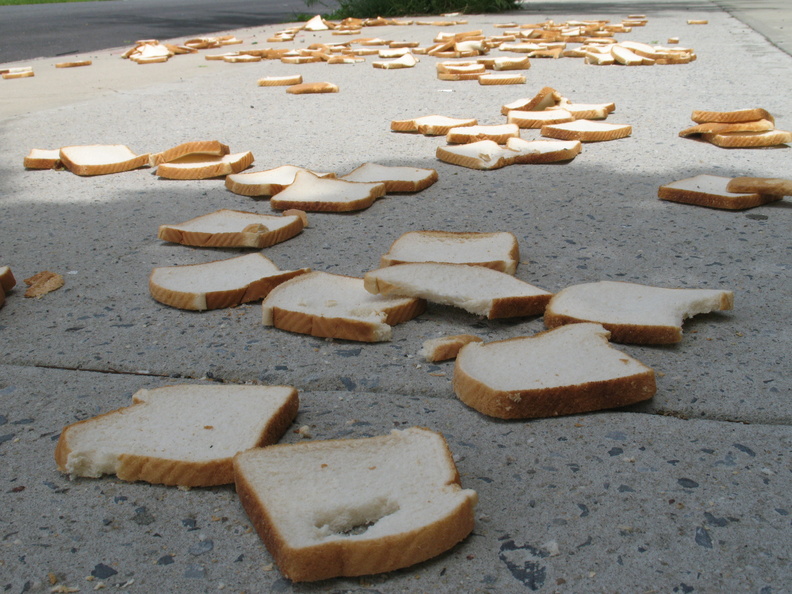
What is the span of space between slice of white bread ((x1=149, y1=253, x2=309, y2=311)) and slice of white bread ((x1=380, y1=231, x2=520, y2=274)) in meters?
0.32

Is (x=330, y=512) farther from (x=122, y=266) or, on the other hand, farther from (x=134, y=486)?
(x=122, y=266)

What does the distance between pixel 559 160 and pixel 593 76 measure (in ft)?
8.66

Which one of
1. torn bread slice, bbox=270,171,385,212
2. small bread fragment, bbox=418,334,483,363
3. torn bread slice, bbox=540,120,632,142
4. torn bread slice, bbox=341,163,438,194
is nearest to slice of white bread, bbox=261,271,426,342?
small bread fragment, bbox=418,334,483,363

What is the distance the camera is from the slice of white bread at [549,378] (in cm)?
149

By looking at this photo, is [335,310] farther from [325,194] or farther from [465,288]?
[325,194]

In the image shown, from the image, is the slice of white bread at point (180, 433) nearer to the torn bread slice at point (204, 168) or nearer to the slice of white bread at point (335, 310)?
the slice of white bread at point (335, 310)

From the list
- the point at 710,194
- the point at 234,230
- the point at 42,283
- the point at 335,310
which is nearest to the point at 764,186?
the point at 710,194

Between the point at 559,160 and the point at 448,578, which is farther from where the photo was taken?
the point at 559,160

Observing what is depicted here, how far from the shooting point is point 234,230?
2.53 meters

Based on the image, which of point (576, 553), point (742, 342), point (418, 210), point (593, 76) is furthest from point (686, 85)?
point (576, 553)

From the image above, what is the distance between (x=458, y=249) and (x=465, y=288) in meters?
0.39

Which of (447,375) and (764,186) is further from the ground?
(764,186)

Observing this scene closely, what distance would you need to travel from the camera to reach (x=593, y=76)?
566 cm

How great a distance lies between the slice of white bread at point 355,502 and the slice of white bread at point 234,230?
1.22m
